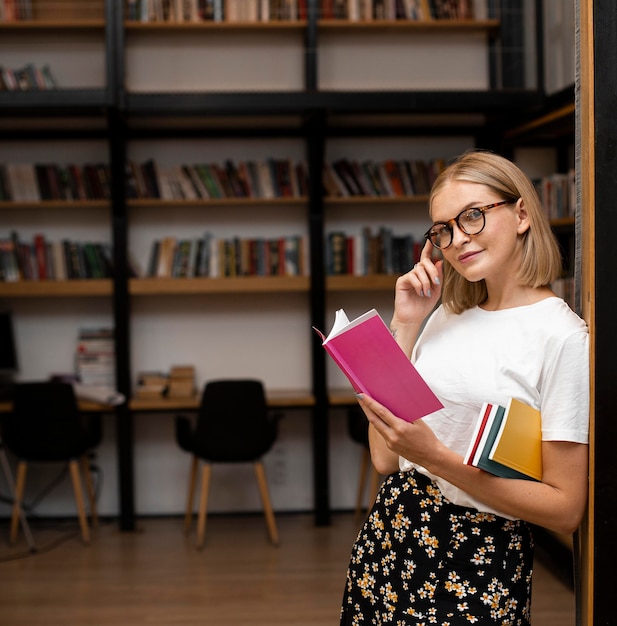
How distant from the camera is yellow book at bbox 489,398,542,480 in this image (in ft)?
4.21

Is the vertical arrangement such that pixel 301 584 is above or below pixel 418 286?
below

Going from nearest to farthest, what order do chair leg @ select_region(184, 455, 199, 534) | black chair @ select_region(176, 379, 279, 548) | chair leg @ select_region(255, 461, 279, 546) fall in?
1. black chair @ select_region(176, 379, 279, 548)
2. chair leg @ select_region(255, 461, 279, 546)
3. chair leg @ select_region(184, 455, 199, 534)

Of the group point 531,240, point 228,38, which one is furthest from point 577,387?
point 228,38

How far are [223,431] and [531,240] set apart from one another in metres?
3.70

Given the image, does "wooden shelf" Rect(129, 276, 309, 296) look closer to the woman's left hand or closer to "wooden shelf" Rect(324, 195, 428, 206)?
"wooden shelf" Rect(324, 195, 428, 206)

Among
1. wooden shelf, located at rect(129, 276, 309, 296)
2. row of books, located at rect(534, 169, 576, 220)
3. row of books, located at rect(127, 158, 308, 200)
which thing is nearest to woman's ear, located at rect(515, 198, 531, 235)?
row of books, located at rect(534, 169, 576, 220)

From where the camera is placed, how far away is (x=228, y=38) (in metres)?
5.54

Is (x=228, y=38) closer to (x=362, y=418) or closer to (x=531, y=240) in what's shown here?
(x=362, y=418)

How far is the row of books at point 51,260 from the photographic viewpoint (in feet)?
17.8

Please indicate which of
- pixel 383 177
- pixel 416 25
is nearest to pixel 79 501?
pixel 383 177

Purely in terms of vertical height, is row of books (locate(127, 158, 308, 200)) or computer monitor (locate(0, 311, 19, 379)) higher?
row of books (locate(127, 158, 308, 200))

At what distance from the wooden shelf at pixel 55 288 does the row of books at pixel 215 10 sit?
1.67 metres

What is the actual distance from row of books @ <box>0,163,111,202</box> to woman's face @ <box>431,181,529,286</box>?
436cm

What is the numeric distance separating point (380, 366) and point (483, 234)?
284 millimetres
